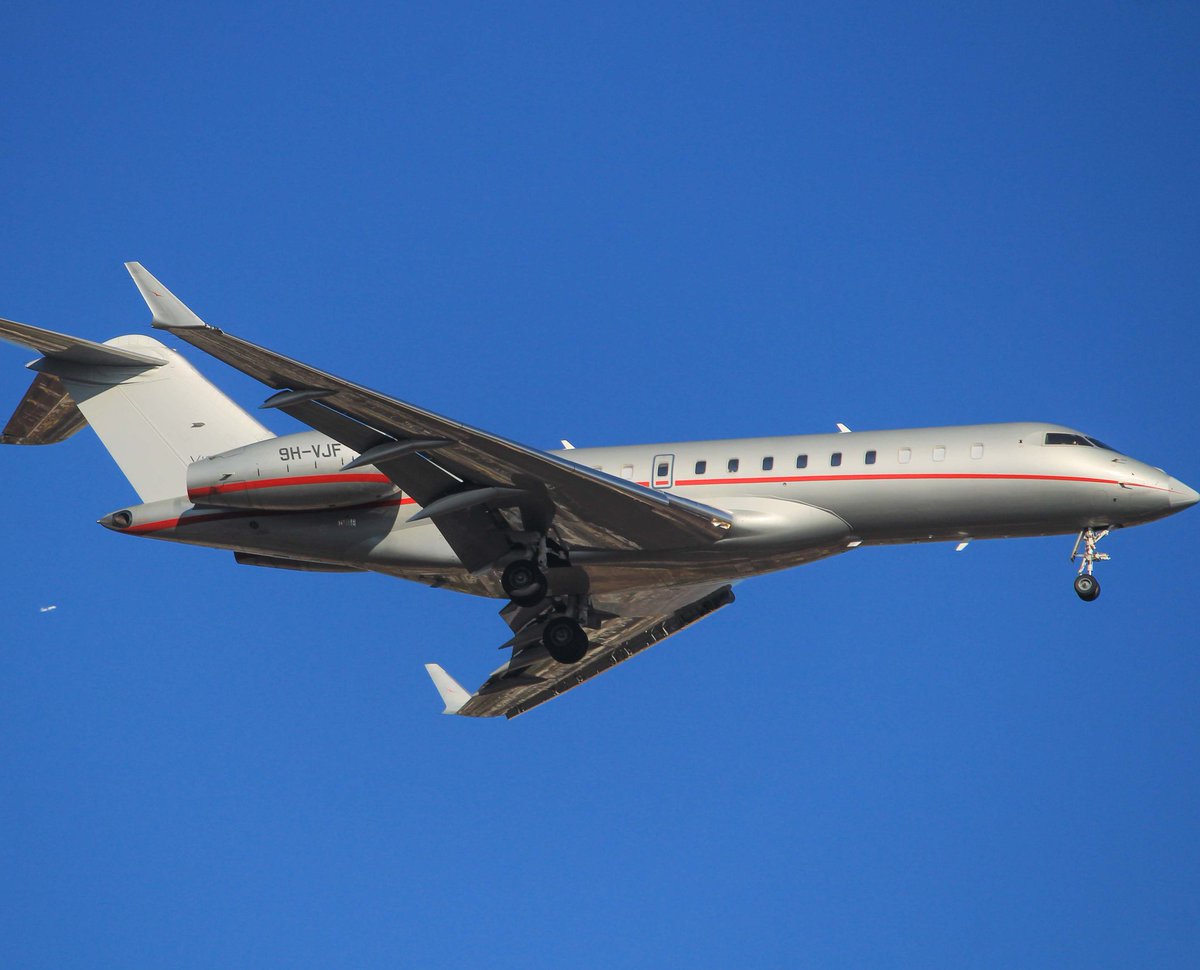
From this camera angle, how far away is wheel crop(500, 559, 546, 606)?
18.8m

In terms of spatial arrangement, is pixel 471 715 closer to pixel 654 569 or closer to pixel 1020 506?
pixel 654 569

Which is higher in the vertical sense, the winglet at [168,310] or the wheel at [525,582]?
the winglet at [168,310]

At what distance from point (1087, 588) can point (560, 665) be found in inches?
318

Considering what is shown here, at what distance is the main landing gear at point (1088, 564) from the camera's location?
1853 cm

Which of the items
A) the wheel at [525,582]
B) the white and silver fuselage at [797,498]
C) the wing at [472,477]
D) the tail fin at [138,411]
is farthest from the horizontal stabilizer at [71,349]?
the wheel at [525,582]

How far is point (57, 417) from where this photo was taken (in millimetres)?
20125

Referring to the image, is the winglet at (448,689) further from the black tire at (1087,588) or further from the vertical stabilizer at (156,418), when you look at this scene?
the black tire at (1087,588)

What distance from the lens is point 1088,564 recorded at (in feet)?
61.0

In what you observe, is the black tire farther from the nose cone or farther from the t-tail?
the t-tail

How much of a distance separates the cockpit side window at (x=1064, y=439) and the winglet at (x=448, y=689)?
9774 mm

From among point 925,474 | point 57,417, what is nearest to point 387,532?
point 57,417

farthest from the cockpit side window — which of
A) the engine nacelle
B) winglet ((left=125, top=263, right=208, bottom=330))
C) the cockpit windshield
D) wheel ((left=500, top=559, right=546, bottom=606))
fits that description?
winglet ((left=125, top=263, right=208, bottom=330))

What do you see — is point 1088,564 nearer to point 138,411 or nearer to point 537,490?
point 537,490

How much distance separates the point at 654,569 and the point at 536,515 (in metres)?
1.76
